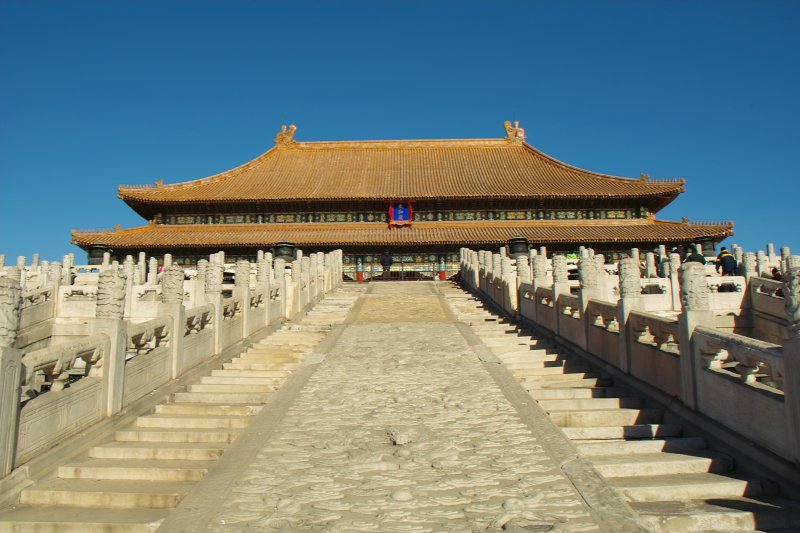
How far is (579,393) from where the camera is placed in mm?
A: 7355

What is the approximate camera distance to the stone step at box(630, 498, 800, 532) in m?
4.14

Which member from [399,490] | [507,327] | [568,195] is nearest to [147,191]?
Answer: [568,195]

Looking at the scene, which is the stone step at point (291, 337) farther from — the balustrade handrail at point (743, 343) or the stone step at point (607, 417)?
the balustrade handrail at point (743, 343)

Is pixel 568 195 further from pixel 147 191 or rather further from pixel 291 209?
pixel 147 191

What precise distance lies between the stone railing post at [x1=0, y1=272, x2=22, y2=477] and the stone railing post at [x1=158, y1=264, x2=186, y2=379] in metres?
2.96

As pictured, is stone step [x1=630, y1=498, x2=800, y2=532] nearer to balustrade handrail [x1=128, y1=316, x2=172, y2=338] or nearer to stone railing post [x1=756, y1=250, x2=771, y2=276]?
balustrade handrail [x1=128, y1=316, x2=172, y2=338]

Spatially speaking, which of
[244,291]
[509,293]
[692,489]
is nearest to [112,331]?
[244,291]

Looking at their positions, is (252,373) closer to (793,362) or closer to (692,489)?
(692,489)

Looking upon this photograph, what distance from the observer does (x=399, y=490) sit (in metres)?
4.59

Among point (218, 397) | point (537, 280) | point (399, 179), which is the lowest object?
point (218, 397)

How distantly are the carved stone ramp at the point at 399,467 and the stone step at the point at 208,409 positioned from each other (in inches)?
16.0

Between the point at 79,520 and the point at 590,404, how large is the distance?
536cm

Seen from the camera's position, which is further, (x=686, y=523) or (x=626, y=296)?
(x=626, y=296)

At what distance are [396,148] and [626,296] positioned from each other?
3494 cm
